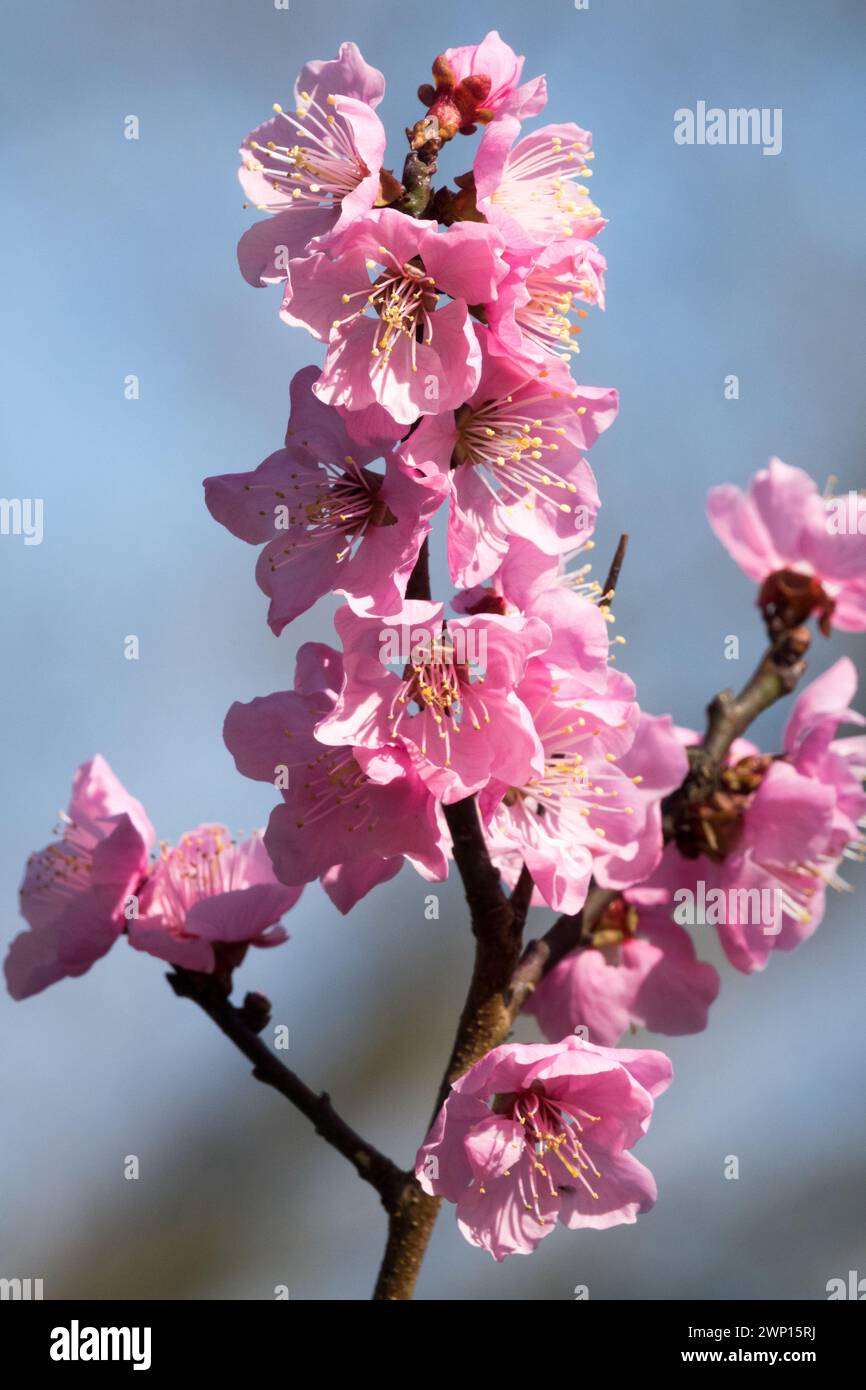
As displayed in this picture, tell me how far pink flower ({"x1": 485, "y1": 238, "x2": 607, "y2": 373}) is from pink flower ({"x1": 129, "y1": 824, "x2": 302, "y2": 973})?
0.61 m

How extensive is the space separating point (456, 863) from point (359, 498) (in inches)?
12.8

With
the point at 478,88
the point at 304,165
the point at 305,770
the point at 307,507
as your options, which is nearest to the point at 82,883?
the point at 305,770

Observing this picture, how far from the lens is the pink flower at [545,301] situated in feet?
3.24

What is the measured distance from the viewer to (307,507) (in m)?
1.12

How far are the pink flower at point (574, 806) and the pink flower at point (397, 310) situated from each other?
0.25 meters

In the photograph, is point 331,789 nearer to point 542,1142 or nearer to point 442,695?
point 442,695

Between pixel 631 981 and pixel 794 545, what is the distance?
2.04 ft

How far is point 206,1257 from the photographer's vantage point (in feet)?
17.2

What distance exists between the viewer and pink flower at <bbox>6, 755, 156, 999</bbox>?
4.52ft

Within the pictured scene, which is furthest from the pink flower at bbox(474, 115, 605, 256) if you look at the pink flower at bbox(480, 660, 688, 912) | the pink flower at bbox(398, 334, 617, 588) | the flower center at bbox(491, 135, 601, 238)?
the pink flower at bbox(480, 660, 688, 912)
